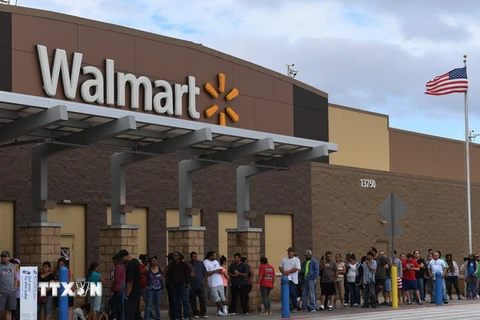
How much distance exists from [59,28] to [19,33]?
4.45 feet

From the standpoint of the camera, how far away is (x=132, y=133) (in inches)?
918

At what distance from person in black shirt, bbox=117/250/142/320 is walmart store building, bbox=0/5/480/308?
6.99ft

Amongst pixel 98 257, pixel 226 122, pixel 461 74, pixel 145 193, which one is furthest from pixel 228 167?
pixel 461 74

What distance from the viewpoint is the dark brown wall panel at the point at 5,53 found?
25.2 metres

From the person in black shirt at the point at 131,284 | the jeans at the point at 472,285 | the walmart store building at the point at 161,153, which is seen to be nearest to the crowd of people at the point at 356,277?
the walmart store building at the point at 161,153

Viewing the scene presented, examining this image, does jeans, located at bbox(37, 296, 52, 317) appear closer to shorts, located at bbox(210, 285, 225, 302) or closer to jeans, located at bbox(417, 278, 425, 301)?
shorts, located at bbox(210, 285, 225, 302)

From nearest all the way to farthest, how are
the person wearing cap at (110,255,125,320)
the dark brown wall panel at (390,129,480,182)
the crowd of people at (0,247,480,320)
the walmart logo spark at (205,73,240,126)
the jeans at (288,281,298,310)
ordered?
1. the person wearing cap at (110,255,125,320)
2. the crowd of people at (0,247,480,320)
3. the jeans at (288,281,298,310)
4. the walmart logo spark at (205,73,240,126)
5. the dark brown wall panel at (390,129,480,182)

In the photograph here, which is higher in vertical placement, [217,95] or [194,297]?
[217,95]

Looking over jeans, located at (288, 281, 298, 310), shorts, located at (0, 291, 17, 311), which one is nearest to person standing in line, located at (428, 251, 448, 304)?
jeans, located at (288, 281, 298, 310)

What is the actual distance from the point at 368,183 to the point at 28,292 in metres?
22.5

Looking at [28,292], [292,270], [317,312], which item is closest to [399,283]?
[317,312]

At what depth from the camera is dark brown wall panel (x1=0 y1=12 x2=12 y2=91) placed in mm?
25188

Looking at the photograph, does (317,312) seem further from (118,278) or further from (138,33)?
(138,33)

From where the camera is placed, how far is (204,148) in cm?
2641
